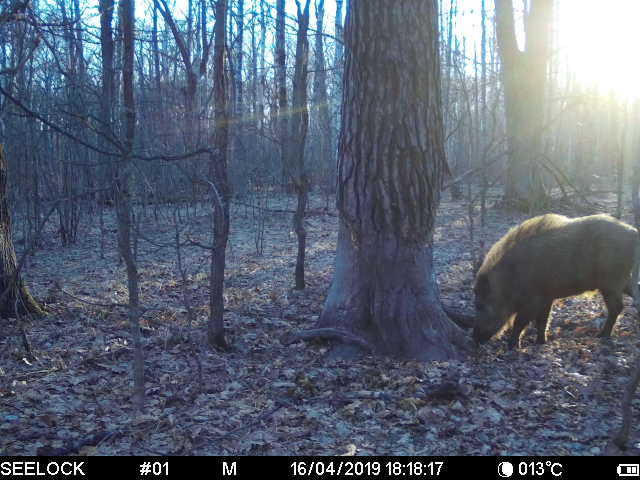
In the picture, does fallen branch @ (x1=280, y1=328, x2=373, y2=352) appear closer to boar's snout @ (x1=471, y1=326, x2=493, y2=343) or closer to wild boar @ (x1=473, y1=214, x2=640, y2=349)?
boar's snout @ (x1=471, y1=326, x2=493, y2=343)

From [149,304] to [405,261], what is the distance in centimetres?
389

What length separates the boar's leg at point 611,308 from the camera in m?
6.98

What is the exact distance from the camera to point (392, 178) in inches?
226

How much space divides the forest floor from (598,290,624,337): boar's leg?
0.20 metres

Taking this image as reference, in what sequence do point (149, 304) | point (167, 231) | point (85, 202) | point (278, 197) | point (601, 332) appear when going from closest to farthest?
point (601, 332)
point (149, 304)
point (167, 231)
point (85, 202)
point (278, 197)

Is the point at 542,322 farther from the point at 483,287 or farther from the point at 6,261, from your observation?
the point at 6,261

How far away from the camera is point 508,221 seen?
15.6 metres

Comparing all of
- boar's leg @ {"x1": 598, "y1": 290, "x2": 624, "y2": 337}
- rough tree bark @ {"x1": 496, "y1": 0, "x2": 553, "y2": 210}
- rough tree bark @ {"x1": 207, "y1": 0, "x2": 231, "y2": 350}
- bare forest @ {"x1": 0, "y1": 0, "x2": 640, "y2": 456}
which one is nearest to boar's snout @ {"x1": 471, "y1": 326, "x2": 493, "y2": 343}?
bare forest @ {"x1": 0, "y1": 0, "x2": 640, "y2": 456}
